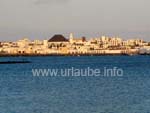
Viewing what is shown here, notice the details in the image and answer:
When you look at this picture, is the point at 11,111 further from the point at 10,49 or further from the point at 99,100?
the point at 10,49

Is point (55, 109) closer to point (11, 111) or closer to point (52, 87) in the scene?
point (11, 111)

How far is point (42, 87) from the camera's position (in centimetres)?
3978

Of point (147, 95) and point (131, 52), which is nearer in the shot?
point (147, 95)

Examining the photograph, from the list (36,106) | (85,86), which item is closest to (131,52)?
(85,86)

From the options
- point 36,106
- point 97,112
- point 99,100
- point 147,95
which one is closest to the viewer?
point 97,112

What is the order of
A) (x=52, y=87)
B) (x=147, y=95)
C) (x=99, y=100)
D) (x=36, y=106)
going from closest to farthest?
(x=36, y=106)
(x=99, y=100)
(x=147, y=95)
(x=52, y=87)

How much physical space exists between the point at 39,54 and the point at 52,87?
149 metres

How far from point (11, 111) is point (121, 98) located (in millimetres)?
6873

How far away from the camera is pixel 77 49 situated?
637 ft

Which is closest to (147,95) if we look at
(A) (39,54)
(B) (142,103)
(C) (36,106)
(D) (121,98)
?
(D) (121,98)

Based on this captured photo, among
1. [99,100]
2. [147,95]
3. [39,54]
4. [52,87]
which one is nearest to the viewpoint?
[99,100]

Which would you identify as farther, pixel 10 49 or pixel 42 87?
pixel 10 49

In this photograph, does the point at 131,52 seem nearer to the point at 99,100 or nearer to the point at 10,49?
the point at 10,49

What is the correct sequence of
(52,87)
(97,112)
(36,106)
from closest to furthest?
(97,112), (36,106), (52,87)
